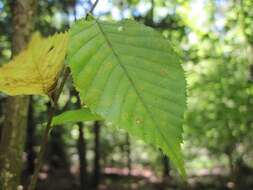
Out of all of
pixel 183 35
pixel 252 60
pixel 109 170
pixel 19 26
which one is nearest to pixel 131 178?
pixel 109 170

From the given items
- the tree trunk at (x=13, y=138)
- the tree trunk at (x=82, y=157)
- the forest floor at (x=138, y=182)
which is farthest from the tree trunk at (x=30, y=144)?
the tree trunk at (x=13, y=138)

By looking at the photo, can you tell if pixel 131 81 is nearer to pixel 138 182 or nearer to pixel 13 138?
pixel 13 138

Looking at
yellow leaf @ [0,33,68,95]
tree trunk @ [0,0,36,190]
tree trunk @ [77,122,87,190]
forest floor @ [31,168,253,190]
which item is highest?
yellow leaf @ [0,33,68,95]

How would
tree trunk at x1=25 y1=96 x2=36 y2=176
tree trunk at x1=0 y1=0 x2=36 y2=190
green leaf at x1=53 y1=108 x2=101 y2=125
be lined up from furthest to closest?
tree trunk at x1=25 y1=96 x2=36 y2=176 < tree trunk at x1=0 y1=0 x2=36 y2=190 < green leaf at x1=53 y1=108 x2=101 y2=125

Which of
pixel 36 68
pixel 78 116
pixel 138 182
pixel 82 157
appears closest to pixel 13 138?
pixel 78 116

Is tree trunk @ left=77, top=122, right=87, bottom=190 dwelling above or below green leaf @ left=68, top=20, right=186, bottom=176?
below

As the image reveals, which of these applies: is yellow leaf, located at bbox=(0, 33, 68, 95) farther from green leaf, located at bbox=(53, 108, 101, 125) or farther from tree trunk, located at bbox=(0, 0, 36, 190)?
tree trunk, located at bbox=(0, 0, 36, 190)

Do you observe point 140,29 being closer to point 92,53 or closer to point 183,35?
point 92,53

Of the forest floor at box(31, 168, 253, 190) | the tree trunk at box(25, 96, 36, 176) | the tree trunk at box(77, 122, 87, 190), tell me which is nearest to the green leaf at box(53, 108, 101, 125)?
the tree trunk at box(77, 122, 87, 190)
